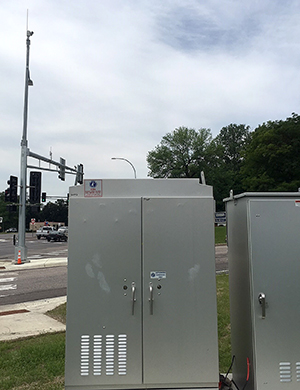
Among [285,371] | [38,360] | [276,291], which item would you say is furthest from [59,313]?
[276,291]

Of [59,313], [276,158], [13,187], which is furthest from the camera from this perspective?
[276,158]

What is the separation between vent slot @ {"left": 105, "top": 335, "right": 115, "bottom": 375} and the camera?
11.6 ft

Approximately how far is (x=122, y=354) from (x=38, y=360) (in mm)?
2375

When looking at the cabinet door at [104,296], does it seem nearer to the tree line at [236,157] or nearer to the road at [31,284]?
the road at [31,284]

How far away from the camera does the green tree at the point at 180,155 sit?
210 feet

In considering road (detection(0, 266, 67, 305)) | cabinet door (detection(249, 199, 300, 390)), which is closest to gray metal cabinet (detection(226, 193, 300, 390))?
cabinet door (detection(249, 199, 300, 390))

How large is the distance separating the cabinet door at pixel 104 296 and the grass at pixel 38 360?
121cm

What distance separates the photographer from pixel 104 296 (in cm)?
358

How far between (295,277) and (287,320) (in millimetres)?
444

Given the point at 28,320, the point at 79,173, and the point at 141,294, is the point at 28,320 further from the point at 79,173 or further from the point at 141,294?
the point at 79,173

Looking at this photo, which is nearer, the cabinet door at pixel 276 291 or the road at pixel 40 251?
the cabinet door at pixel 276 291

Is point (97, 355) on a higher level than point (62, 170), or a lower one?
lower

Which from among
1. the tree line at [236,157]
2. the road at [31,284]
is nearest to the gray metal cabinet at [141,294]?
the road at [31,284]

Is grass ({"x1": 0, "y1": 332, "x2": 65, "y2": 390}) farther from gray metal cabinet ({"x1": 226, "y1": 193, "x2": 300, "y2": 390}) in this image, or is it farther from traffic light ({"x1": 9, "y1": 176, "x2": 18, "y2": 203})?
traffic light ({"x1": 9, "y1": 176, "x2": 18, "y2": 203})
